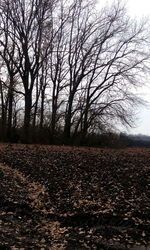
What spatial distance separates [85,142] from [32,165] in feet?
34.1

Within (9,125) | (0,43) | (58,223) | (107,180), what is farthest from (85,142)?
(58,223)

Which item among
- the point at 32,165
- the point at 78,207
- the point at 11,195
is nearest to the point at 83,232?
the point at 78,207

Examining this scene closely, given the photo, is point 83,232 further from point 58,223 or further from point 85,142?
point 85,142

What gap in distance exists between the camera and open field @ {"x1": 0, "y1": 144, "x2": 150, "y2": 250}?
597 centimetres

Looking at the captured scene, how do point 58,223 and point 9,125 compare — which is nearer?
point 58,223

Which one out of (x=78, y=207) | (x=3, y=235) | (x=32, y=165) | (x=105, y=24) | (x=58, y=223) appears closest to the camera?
(x=3, y=235)

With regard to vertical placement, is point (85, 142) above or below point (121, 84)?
below

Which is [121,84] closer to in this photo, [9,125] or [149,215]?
[9,125]

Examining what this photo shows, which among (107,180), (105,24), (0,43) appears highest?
(105,24)

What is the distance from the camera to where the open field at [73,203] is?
5.97 metres

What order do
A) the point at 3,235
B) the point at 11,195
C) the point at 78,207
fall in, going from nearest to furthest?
1. the point at 3,235
2. the point at 78,207
3. the point at 11,195

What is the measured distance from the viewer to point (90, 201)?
804 cm

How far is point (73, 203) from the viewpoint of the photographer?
7.98 meters

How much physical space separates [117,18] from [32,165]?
17340 millimetres
